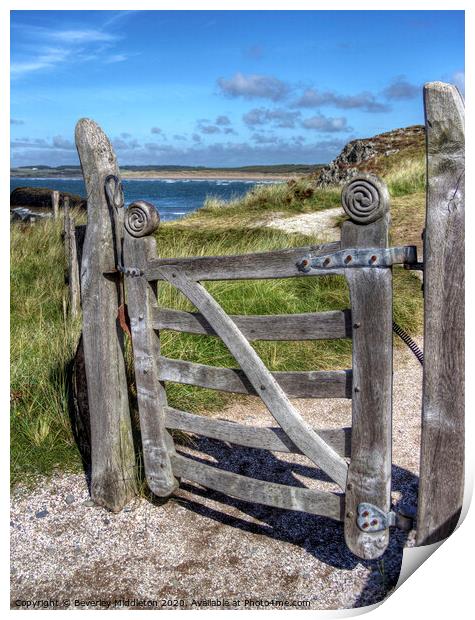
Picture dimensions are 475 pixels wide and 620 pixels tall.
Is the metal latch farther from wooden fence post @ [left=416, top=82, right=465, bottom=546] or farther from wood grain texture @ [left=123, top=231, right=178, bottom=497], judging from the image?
wood grain texture @ [left=123, top=231, right=178, bottom=497]

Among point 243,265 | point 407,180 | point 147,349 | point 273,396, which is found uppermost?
Result: point 407,180

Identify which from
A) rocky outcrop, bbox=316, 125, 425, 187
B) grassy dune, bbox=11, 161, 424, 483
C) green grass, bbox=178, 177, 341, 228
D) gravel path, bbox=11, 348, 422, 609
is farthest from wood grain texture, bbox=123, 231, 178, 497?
rocky outcrop, bbox=316, 125, 425, 187

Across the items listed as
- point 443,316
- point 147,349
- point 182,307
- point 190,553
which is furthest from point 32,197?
point 443,316

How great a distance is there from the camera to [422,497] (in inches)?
114

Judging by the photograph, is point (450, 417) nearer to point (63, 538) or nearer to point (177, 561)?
point (177, 561)

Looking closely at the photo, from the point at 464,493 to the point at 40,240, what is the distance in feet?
30.4

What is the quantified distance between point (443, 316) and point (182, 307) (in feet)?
13.9

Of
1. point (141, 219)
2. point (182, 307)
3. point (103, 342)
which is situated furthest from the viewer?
point (182, 307)

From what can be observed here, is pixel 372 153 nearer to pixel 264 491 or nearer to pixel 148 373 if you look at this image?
pixel 148 373

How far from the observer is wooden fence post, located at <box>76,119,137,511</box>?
3684mm

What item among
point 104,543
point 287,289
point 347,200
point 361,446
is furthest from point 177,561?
point 287,289

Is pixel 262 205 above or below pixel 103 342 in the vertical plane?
above

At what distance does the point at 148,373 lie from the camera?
368 centimetres

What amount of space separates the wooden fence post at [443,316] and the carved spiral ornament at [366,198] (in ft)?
0.64
